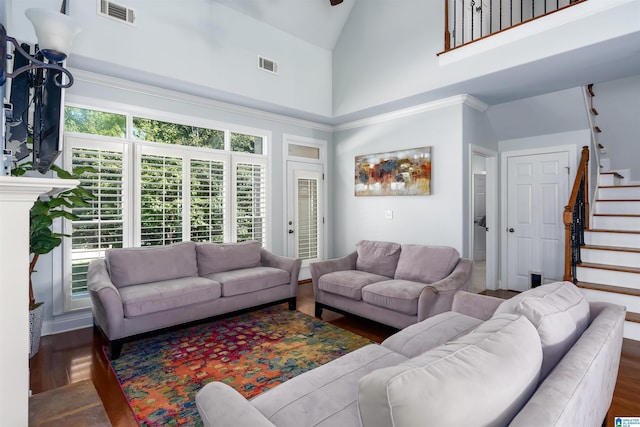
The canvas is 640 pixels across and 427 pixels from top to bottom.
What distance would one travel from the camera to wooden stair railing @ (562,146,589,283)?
3.71 meters

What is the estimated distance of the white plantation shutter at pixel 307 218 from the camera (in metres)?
5.47

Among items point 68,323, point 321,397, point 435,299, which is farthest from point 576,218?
point 68,323

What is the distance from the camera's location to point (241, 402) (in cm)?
119

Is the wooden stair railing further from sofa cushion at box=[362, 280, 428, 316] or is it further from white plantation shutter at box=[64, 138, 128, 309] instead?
white plantation shutter at box=[64, 138, 128, 309]

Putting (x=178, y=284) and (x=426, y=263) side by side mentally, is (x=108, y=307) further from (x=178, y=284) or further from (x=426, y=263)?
(x=426, y=263)

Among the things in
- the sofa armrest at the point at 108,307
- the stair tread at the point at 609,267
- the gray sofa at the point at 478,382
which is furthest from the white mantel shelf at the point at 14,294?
the stair tread at the point at 609,267

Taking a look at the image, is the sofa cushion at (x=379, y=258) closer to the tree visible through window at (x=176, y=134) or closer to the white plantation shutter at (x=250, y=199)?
the white plantation shutter at (x=250, y=199)

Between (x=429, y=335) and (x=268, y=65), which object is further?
(x=268, y=65)

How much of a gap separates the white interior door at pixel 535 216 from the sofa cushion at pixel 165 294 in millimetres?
4255

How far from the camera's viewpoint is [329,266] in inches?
158

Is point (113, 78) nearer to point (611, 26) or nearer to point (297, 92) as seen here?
point (297, 92)

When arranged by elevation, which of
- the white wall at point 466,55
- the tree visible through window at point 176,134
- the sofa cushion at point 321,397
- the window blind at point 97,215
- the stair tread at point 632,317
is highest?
the white wall at point 466,55

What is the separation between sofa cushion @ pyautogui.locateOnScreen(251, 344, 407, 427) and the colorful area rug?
3.02ft

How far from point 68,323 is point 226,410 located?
3.27 m
